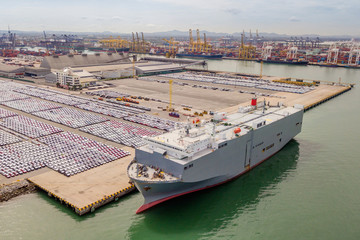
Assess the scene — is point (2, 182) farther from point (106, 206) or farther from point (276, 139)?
point (276, 139)

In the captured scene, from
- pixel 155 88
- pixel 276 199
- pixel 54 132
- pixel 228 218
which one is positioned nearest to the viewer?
pixel 228 218

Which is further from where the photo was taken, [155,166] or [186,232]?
[155,166]

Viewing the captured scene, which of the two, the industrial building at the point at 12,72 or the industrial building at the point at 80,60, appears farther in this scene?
the industrial building at the point at 80,60

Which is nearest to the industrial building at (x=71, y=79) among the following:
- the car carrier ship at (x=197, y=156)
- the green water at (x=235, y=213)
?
the car carrier ship at (x=197, y=156)

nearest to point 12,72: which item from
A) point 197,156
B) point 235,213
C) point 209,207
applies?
point 197,156

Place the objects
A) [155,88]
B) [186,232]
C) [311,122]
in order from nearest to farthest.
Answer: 1. [186,232]
2. [311,122]
3. [155,88]

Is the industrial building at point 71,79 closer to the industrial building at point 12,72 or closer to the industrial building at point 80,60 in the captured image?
the industrial building at point 12,72

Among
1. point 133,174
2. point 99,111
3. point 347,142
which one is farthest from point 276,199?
point 99,111

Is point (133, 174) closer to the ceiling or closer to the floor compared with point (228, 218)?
closer to the ceiling
